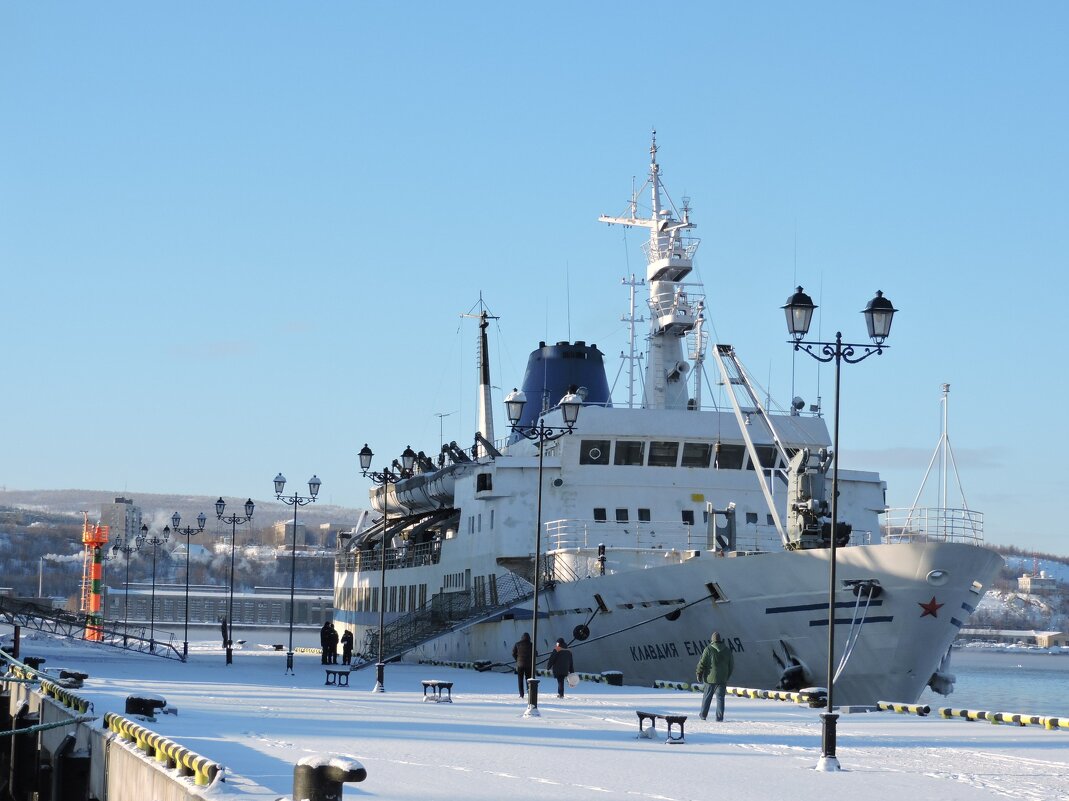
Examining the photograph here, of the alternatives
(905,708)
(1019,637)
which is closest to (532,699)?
(905,708)

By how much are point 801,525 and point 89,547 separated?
232 ft

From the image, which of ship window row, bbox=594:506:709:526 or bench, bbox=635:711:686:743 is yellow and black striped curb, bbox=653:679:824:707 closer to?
bench, bbox=635:711:686:743

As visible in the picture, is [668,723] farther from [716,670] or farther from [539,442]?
[539,442]

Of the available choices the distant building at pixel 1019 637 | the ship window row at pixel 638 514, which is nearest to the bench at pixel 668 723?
the ship window row at pixel 638 514

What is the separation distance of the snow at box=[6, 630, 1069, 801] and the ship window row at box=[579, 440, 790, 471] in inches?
420

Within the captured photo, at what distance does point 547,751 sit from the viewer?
59.4 feet

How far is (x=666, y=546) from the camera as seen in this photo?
3809 cm

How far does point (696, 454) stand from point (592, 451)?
278 centimetres

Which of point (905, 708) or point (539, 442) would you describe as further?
point (539, 442)

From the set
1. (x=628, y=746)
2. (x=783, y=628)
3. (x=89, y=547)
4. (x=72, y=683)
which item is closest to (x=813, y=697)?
(x=783, y=628)

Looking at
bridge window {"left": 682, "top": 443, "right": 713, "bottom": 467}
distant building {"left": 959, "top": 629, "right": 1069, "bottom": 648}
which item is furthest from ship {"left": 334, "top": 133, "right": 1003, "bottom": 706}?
distant building {"left": 959, "top": 629, "right": 1069, "bottom": 648}

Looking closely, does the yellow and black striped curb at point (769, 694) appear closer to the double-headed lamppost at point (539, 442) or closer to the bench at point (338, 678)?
the double-headed lamppost at point (539, 442)

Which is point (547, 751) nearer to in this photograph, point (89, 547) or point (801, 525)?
point (801, 525)

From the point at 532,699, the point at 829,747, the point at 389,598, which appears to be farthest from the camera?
the point at 389,598
